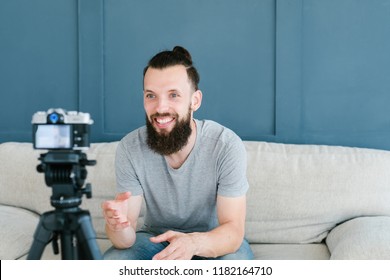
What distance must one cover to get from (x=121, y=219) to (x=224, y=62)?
1123 mm

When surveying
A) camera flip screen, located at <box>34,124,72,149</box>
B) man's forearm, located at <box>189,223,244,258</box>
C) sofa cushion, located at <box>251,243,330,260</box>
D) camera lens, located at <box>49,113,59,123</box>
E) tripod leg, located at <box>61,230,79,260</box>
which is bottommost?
sofa cushion, located at <box>251,243,330,260</box>

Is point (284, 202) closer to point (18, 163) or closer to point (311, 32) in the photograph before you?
point (311, 32)

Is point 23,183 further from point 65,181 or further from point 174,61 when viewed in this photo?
point 65,181

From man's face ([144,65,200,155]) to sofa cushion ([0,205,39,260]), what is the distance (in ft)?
1.88

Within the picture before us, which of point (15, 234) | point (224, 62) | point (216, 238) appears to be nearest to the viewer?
point (216, 238)

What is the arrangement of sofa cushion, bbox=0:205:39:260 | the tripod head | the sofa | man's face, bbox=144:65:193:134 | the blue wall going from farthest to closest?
1. the blue wall
2. the sofa
3. sofa cushion, bbox=0:205:39:260
4. man's face, bbox=144:65:193:134
5. the tripod head

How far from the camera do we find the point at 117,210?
1.22 m

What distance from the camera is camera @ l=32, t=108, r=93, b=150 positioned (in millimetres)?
971

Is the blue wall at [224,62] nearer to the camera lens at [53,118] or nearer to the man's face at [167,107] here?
the man's face at [167,107]

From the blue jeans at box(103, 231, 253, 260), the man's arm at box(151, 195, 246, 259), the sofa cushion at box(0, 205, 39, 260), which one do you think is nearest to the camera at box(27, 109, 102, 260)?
the man's arm at box(151, 195, 246, 259)

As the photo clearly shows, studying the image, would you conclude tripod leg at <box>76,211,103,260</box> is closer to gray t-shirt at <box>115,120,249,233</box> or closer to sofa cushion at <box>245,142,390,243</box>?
gray t-shirt at <box>115,120,249,233</box>

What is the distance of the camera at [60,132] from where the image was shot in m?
0.97

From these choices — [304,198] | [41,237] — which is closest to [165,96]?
[41,237]
